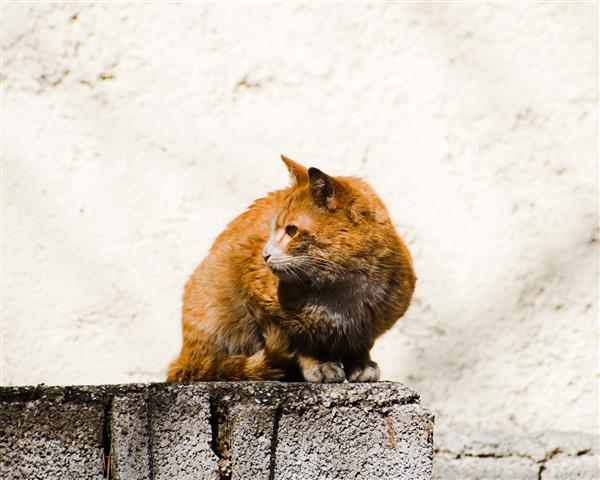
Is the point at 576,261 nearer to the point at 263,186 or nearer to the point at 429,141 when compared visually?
the point at 429,141

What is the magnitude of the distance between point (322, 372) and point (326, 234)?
363 mm

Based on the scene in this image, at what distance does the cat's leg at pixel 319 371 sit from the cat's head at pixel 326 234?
22 centimetres

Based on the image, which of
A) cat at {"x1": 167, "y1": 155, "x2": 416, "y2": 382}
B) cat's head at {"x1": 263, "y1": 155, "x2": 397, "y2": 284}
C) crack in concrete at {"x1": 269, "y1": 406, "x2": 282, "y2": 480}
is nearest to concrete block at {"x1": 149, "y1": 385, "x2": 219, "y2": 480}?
crack in concrete at {"x1": 269, "y1": 406, "x2": 282, "y2": 480}

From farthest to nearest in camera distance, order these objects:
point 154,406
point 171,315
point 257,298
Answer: point 171,315 < point 257,298 < point 154,406

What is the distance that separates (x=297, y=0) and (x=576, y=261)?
1534mm

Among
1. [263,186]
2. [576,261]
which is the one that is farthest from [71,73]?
[576,261]

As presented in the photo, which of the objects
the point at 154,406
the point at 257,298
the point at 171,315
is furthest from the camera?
the point at 171,315

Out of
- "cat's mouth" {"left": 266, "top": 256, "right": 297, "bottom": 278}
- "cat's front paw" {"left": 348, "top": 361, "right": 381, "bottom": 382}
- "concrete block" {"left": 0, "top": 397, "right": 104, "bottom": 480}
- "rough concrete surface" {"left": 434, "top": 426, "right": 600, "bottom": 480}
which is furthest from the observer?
"rough concrete surface" {"left": 434, "top": 426, "right": 600, "bottom": 480}

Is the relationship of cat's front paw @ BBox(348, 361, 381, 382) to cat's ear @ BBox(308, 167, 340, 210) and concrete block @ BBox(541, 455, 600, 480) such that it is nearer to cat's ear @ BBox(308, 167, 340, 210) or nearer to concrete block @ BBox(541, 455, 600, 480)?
cat's ear @ BBox(308, 167, 340, 210)

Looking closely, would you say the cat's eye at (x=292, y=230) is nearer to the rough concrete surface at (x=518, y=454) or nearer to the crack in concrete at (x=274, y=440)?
the crack in concrete at (x=274, y=440)

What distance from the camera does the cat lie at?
2.16 m

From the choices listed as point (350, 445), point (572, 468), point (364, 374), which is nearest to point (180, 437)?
point (350, 445)

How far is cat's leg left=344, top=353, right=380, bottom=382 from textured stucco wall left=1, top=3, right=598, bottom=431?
0.98 m

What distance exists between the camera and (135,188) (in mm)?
3291
